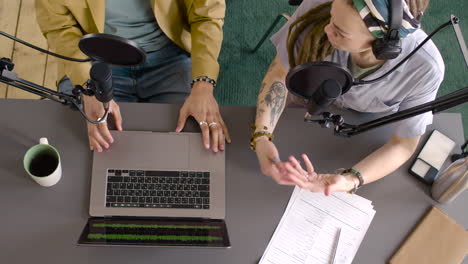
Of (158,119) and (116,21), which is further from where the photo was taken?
(116,21)

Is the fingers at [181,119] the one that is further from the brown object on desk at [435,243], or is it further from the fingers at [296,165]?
the brown object on desk at [435,243]

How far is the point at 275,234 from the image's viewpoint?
48.5 inches

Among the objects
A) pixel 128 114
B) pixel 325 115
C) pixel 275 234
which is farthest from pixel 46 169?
pixel 325 115

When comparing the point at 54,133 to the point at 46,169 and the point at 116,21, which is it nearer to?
the point at 46,169

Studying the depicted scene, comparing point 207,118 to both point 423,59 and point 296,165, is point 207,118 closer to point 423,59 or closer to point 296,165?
point 296,165

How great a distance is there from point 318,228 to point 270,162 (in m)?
0.26

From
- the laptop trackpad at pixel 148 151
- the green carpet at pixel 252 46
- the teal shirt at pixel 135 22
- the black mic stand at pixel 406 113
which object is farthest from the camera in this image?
the green carpet at pixel 252 46

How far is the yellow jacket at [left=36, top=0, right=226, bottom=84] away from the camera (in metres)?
1.44

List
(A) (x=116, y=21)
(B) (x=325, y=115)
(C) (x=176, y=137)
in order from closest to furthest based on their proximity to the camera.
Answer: (B) (x=325, y=115), (C) (x=176, y=137), (A) (x=116, y=21)

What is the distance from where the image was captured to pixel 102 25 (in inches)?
58.5

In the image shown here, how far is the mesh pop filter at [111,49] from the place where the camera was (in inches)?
34.0

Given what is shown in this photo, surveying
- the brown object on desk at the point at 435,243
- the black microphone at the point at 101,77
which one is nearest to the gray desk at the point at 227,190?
the brown object on desk at the point at 435,243

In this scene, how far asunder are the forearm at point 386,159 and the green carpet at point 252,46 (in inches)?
41.1

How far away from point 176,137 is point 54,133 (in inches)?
15.3
